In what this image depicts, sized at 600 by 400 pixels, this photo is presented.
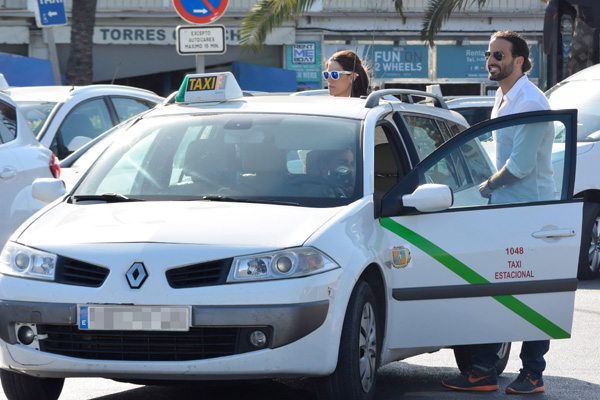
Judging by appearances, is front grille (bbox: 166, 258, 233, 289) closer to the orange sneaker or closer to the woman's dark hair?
the orange sneaker

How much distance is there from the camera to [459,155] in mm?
6355

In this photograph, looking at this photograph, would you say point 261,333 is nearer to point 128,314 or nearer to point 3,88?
point 128,314

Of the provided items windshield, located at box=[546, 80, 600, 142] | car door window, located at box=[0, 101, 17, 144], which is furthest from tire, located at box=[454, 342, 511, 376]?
windshield, located at box=[546, 80, 600, 142]

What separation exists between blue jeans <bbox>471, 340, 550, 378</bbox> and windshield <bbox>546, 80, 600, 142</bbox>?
5369 millimetres

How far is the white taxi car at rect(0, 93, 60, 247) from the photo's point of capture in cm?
846

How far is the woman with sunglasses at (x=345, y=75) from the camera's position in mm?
9445

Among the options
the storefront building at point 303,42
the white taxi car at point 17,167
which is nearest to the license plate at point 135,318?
the white taxi car at point 17,167

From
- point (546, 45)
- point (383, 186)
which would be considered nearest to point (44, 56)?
point (546, 45)

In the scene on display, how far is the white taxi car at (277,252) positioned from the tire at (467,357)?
26.4 inches

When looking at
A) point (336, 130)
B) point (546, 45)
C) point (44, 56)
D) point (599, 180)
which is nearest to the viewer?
point (336, 130)

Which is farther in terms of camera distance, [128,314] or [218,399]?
[218,399]

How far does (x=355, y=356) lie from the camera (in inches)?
211

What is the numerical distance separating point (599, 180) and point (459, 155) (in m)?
5.30

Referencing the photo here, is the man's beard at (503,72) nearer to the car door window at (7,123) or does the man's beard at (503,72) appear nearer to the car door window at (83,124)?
the car door window at (7,123)
